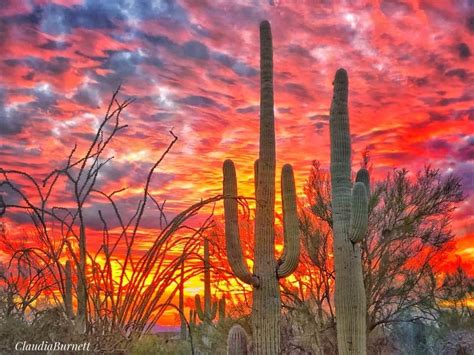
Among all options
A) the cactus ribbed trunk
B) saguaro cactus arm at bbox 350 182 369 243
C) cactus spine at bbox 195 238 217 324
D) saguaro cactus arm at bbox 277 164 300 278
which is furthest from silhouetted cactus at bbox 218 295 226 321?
the cactus ribbed trunk

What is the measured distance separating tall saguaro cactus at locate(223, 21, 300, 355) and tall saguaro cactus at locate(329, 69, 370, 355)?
1.15m

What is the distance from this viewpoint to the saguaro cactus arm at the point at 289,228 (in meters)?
8.16

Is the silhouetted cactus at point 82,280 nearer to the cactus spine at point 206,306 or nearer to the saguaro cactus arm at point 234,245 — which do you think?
the saguaro cactus arm at point 234,245

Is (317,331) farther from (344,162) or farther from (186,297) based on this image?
(186,297)

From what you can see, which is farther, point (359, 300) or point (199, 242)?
point (359, 300)

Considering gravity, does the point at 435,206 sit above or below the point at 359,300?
above

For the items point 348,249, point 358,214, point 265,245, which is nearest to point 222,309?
point 348,249

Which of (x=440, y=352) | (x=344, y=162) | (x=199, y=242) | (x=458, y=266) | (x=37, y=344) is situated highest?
(x=344, y=162)

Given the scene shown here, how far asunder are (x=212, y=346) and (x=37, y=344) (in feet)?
51.0

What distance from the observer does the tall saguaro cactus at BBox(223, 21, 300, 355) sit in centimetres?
792

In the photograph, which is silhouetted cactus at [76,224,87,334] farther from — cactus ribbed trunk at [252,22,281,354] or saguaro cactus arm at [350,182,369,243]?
saguaro cactus arm at [350,182,369,243]

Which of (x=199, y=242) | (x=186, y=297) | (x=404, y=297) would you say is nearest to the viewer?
(x=199, y=242)

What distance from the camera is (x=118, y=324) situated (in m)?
2.51

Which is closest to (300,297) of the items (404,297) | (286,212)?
(404,297)
